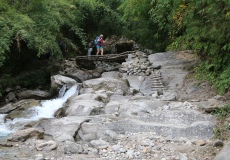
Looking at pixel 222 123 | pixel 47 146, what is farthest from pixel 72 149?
pixel 222 123

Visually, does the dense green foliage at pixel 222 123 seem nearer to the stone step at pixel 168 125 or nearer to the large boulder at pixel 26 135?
the stone step at pixel 168 125

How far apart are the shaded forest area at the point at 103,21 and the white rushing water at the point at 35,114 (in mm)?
1933

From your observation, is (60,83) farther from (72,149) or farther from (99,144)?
(72,149)

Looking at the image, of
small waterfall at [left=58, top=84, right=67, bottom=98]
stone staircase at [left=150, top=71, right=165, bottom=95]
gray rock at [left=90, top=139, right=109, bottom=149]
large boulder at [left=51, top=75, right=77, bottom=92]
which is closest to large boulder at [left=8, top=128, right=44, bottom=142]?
gray rock at [left=90, top=139, right=109, bottom=149]

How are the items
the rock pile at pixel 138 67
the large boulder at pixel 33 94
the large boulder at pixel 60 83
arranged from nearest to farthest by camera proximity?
the large boulder at pixel 33 94, the large boulder at pixel 60 83, the rock pile at pixel 138 67

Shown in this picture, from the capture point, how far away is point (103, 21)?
64.1ft

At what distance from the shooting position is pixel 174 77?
12.5m

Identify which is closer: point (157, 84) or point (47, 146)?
point (47, 146)

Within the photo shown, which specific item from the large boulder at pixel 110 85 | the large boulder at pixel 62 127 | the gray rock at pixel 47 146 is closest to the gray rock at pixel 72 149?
Answer: the gray rock at pixel 47 146

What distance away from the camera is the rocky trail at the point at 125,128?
596cm

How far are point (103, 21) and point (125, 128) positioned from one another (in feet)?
43.8

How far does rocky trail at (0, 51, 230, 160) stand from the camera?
596cm

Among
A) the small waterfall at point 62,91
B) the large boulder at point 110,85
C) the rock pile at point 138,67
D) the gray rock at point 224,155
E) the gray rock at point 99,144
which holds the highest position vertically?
the rock pile at point 138,67

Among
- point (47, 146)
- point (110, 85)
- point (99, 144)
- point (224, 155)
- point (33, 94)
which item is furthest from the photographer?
point (33, 94)
